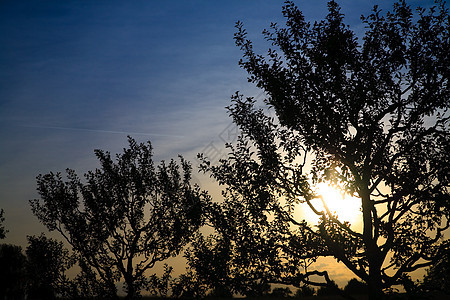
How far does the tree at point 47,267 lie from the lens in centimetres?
3441

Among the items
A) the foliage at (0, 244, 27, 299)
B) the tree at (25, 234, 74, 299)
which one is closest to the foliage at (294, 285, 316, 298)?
the tree at (25, 234, 74, 299)

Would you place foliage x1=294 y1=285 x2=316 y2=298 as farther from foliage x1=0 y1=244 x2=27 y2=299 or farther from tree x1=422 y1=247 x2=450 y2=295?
foliage x1=0 y1=244 x2=27 y2=299

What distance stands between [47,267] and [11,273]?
88.9 feet

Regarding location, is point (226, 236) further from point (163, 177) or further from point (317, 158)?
point (163, 177)

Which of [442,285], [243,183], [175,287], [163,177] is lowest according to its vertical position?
[442,285]

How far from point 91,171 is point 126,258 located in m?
8.49

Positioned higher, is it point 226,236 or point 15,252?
point 15,252

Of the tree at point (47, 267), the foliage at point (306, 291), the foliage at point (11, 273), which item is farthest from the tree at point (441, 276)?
the foliage at point (11, 273)

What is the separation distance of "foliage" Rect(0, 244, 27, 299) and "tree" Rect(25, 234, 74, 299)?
2396 cm

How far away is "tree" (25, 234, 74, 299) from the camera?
34.4 metres

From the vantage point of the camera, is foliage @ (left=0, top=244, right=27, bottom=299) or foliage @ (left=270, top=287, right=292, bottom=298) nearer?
foliage @ (left=270, top=287, right=292, bottom=298)

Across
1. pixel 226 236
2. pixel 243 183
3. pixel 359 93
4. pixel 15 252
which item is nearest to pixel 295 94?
pixel 359 93

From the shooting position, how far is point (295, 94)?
19562 millimetres

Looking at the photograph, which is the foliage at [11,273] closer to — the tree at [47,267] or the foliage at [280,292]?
the tree at [47,267]
